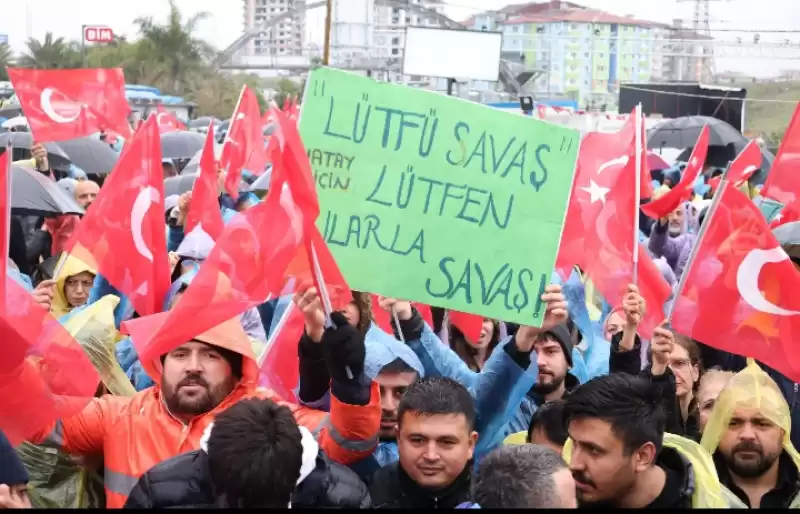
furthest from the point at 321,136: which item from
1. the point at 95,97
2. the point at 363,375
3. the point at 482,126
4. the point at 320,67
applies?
the point at 95,97

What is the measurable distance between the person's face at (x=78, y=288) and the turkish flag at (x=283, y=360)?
5.75 ft

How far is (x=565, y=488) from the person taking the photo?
125 inches

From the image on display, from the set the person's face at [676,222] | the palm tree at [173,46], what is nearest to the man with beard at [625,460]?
the person's face at [676,222]

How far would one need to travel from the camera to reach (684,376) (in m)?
5.09

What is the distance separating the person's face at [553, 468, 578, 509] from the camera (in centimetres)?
315

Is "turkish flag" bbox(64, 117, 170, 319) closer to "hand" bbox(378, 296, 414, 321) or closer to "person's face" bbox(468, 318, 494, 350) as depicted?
"hand" bbox(378, 296, 414, 321)

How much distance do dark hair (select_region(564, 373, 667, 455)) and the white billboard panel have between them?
36.7 metres

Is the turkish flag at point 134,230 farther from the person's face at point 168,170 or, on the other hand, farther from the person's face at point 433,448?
the person's face at point 168,170

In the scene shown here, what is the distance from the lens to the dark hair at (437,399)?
3775 millimetres

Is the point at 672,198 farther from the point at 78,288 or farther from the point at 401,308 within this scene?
the point at 401,308

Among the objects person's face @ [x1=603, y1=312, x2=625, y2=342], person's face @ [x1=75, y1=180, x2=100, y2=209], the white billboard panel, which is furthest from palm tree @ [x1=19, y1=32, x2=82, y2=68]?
person's face @ [x1=603, y1=312, x2=625, y2=342]

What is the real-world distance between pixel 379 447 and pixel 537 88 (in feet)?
262

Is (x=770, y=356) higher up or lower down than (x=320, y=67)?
lower down

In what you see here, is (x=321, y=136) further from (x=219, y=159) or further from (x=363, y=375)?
(x=219, y=159)
